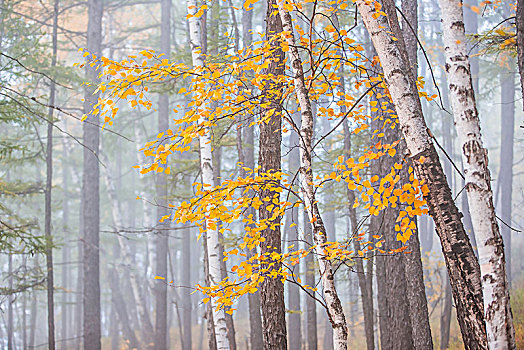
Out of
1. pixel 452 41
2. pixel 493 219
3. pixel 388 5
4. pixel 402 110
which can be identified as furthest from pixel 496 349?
pixel 388 5

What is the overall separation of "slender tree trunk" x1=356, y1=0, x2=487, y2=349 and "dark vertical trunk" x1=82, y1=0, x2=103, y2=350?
33.0ft

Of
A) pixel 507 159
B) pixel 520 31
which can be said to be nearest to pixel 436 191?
pixel 520 31

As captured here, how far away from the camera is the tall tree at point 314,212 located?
445cm

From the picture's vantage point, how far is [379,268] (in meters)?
9.34

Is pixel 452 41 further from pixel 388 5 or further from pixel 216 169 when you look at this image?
pixel 216 169

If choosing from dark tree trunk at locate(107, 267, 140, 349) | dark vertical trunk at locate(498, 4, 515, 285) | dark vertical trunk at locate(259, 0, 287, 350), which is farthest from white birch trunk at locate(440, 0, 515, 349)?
dark tree trunk at locate(107, 267, 140, 349)

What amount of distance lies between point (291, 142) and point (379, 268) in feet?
29.5

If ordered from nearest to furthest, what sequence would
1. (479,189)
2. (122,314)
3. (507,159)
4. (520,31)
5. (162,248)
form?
1. (479,189)
2. (520,31)
3. (162,248)
4. (507,159)
5. (122,314)

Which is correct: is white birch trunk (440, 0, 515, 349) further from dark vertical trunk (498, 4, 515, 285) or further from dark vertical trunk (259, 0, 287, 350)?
dark vertical trunk (498, 4, 515, 285)

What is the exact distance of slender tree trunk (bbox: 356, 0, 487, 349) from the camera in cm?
378

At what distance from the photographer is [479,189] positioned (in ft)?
11.4

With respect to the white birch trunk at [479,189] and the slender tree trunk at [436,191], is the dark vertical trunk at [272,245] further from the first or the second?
the white birch trunk at [479,189]

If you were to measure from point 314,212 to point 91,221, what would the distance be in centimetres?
1049

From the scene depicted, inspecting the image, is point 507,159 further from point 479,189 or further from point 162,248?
point 479,189
